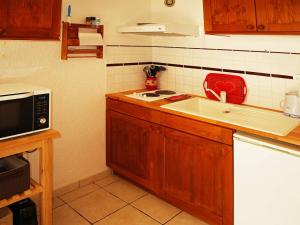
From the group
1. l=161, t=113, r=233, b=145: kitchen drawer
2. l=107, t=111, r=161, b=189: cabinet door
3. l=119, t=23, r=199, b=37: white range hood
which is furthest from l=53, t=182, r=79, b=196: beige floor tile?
l=119, t=23, r=199, b=37: white range hood

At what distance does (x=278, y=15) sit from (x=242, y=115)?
2.60ft

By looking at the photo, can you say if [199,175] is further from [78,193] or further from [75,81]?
[75,81]

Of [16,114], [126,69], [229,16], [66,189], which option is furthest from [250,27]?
[66,189]

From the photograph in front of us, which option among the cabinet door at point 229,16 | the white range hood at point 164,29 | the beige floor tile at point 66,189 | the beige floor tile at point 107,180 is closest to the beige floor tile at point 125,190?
the beige floor tile at point 107,180

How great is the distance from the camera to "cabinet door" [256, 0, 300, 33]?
179 centimetres

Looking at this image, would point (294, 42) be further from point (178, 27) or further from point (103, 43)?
point (103, 43)

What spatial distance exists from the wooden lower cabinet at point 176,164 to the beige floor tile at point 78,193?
0.91ft

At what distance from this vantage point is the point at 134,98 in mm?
2652

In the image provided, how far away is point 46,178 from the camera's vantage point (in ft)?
6.44

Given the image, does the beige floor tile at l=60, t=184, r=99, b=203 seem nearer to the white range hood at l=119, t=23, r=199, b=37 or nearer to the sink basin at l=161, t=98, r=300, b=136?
the sink basin at l=161, t=98, r=300, b=136

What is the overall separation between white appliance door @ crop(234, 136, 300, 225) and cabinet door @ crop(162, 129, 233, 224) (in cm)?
9

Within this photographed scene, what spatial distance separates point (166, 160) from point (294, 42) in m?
1.27

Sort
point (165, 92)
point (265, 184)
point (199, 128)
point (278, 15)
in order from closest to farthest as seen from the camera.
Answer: point (265, 184), point (278, 15), point (199, 128), point (165, 92)

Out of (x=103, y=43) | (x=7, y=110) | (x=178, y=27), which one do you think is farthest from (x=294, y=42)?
(x=7, y=110)
